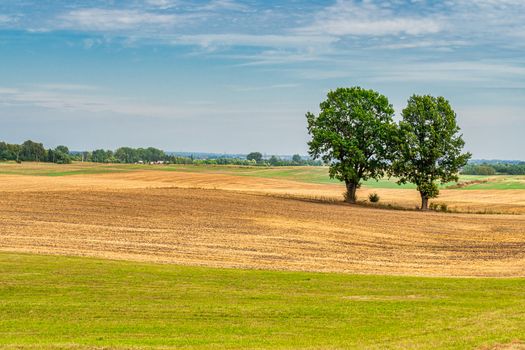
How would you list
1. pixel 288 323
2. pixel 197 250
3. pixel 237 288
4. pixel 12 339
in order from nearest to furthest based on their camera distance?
pixel 12 339
pixel 288 323
pixel 237 288
pixel 197 250

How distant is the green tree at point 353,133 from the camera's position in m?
74.3

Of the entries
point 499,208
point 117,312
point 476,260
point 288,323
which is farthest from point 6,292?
point 499,208

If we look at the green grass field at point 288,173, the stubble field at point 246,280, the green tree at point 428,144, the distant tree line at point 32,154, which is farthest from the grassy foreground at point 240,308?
the distant tree line at point 32,154

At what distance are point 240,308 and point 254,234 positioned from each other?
23469 millimetres

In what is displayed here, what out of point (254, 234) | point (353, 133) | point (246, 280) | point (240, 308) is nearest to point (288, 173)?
point (353, 133)

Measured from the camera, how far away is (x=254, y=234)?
4341 centimetres

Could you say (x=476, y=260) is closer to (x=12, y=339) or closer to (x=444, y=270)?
(x=444, y=270)

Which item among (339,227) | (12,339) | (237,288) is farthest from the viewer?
(339,227)

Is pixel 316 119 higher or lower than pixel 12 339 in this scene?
higher

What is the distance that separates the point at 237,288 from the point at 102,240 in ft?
49.7

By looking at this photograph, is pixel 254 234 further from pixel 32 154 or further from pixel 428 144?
pixel 32 154

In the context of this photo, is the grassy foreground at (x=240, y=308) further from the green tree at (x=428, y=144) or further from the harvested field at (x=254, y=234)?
the green tree at (x=428, y=144)

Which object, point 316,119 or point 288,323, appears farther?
point 316,119

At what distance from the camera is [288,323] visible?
18.3m
